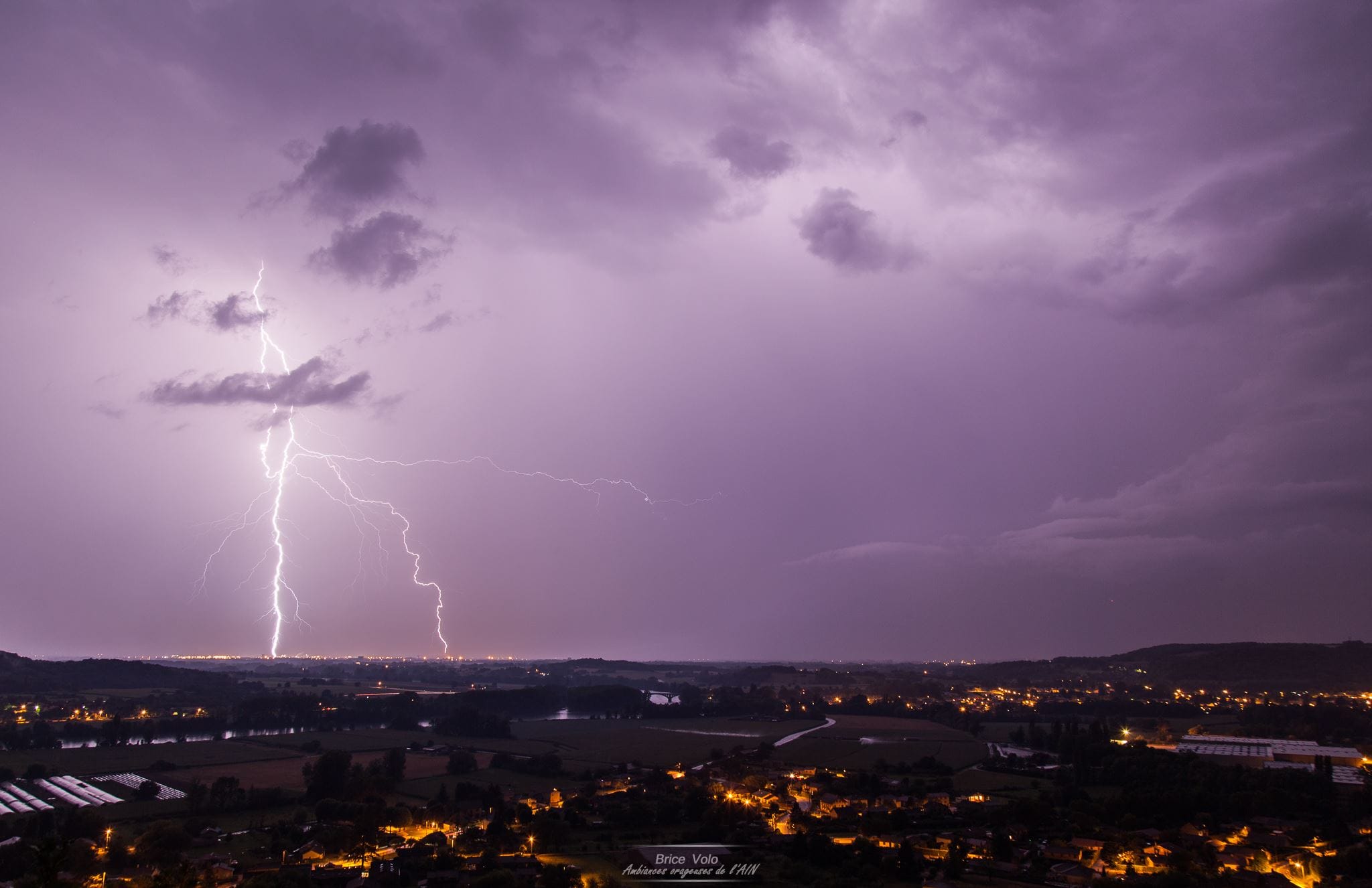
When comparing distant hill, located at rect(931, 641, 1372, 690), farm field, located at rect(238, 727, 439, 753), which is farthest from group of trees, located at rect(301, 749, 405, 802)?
distant hill, located at rect(931, 641, 1372, 690)

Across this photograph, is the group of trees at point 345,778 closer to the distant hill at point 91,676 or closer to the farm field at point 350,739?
the farm field at point 350,739

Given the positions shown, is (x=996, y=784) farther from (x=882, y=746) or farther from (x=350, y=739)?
(x=350, y=739)

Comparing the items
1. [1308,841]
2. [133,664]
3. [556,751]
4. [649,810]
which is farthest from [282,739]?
[133,664]

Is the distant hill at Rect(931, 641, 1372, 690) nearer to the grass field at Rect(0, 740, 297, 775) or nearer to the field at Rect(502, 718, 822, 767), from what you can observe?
the field at Rect(502, 718, 822, 767)

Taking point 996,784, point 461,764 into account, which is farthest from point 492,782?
point 996,784

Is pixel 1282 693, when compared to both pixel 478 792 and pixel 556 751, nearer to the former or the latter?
pixel 556 751

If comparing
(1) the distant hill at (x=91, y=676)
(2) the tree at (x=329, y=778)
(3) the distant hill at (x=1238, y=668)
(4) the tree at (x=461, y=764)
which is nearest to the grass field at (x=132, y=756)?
(2) the tree at (x=329, y=778)
